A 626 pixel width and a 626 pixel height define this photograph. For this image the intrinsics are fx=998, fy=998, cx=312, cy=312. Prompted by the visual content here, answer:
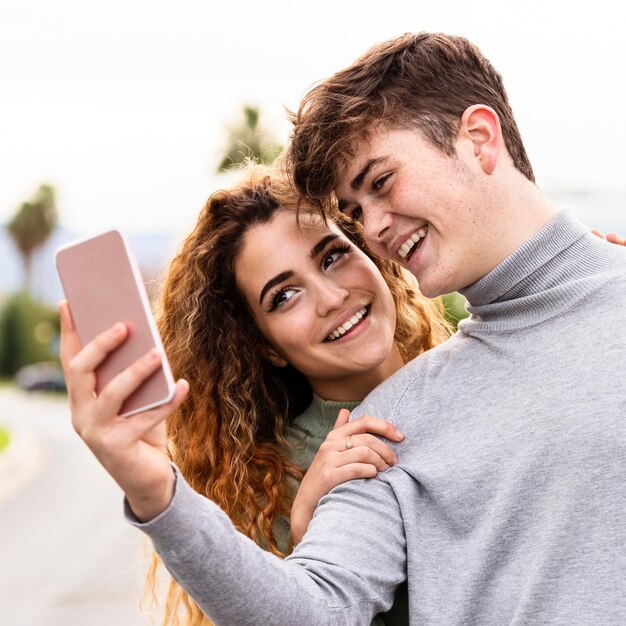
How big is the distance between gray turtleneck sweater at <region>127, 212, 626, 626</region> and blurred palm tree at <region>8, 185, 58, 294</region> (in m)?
68.4

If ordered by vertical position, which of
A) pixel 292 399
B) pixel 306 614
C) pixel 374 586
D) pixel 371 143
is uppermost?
pixel 371 143

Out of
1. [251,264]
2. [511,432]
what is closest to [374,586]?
[511,432]

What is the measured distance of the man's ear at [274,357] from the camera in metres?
3.83

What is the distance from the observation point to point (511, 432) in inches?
96.6

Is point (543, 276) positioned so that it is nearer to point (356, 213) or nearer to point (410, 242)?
point (410, 242)

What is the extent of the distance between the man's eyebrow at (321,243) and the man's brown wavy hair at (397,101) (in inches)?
14.6

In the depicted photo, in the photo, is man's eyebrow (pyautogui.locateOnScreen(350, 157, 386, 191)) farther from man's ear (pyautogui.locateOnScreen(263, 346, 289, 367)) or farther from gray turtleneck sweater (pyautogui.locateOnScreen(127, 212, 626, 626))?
man's ear (pyautogui.locateOnScreen(263, 346, 289, 367))

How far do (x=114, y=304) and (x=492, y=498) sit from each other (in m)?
1.09

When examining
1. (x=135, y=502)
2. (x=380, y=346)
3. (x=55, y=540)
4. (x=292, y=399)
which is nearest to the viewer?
(x=135, y=502)

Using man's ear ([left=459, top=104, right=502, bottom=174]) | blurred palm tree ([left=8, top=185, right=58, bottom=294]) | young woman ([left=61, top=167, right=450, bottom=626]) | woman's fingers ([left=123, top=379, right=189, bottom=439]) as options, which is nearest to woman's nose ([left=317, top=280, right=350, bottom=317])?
young woman ([left=61, top=167, right=450, bottom=626])

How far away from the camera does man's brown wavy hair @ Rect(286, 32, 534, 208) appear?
2.75 meters

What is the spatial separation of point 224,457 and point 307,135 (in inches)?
51.8

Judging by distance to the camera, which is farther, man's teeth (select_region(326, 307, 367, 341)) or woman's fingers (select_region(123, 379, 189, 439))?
man's teeth (select_region(326, 307, 367, 341))

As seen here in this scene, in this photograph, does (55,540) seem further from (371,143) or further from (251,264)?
(371,143)
